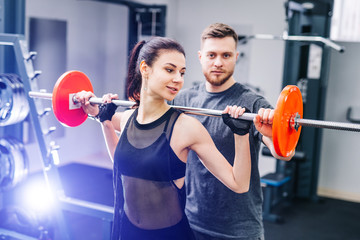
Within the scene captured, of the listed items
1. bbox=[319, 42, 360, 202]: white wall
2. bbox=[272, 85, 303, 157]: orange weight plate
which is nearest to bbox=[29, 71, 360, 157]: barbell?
bbox=[272, 85, 303, 157]: orange weight plate

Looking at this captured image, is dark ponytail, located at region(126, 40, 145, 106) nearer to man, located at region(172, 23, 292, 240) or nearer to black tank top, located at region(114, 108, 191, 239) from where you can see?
black tank top, located at region(114, 108, 191, 239)

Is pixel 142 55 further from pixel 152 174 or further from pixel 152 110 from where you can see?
pixel 152 174

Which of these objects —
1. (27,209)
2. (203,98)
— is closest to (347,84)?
(203,98)

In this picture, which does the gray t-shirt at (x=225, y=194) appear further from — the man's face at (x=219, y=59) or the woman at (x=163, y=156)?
the woman at (x=163, y=156)

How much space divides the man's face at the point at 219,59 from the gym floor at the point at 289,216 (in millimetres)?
1986

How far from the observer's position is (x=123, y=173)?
139 cm

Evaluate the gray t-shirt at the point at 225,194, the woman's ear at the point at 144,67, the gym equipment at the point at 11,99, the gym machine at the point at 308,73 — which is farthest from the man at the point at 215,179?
the gym machine at the point at 308,73

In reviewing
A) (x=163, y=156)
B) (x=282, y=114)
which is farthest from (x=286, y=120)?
(x=163, y=156)

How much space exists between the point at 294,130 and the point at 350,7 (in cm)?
360

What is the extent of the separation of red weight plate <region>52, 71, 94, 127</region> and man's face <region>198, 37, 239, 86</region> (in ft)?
2.04

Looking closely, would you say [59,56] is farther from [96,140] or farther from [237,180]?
[237,180]

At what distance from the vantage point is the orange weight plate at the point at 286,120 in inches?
50.8

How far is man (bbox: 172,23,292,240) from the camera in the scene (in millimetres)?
1607

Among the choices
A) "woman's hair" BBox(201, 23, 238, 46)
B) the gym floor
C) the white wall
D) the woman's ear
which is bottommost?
the gym floor
